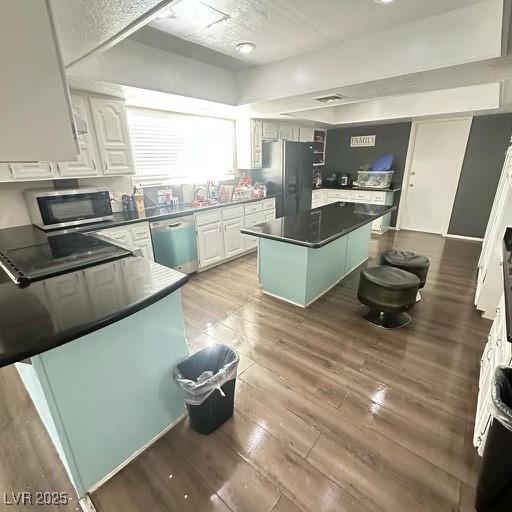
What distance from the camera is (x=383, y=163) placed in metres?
5.58

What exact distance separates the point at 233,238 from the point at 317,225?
1602 millimetres

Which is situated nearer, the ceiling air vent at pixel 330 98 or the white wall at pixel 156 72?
the white wall at pixel 156 72

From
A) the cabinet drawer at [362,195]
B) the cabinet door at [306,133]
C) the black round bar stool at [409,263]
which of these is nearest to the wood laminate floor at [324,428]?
the black round bar stool at [409,263]

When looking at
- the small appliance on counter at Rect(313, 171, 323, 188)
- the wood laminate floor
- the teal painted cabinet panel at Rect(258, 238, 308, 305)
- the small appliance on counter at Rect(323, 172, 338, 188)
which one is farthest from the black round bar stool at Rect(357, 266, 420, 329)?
the small appliance on counter at Rect(323, 172, 338, 188)

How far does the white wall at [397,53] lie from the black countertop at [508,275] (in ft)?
4.57

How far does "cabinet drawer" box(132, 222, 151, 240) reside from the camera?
2986 mm

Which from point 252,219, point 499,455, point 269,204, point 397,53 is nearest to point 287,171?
point 269,204

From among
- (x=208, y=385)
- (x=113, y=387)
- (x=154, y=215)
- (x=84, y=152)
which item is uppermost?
(x=84, y=152)

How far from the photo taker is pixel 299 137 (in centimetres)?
566

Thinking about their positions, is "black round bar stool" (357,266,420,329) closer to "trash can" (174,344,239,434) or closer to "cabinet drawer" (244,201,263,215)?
"trash can" (174,344,239,434)

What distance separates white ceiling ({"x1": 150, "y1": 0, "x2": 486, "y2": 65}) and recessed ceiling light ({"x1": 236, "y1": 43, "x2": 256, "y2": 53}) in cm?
5

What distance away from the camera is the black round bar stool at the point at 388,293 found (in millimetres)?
2340

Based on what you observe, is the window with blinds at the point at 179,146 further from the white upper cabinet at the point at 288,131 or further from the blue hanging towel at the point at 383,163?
the blue hanging towel at the point at 383,163

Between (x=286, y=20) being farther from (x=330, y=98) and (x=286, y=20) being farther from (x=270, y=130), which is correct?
(x=270, y=130)
